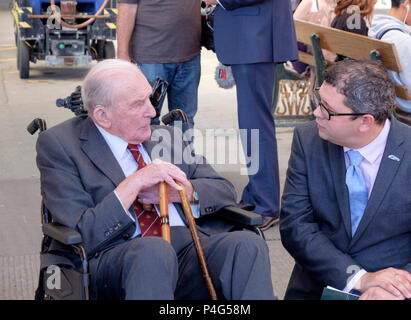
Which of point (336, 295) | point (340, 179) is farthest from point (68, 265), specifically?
point (340, 179)

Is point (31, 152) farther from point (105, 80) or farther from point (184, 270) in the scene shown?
point (184, 270)

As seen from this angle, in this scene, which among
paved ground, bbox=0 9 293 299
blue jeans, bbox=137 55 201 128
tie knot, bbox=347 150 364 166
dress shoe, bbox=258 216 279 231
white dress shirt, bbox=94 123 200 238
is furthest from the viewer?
blue jeans, bbox=137 55 201 128

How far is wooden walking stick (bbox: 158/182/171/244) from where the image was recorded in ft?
9.36

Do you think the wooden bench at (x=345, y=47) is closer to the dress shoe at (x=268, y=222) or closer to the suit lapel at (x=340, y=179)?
the dress shoe at (x=268, y=222)

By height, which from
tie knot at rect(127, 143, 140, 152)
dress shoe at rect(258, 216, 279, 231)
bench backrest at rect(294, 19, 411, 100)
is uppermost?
bench backrest at rect(294, 19, 411, 100)

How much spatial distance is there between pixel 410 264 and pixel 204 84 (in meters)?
7.75

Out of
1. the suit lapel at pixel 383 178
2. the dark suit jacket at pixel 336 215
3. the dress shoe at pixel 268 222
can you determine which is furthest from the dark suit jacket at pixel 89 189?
the dress shoe at pixel 268 222

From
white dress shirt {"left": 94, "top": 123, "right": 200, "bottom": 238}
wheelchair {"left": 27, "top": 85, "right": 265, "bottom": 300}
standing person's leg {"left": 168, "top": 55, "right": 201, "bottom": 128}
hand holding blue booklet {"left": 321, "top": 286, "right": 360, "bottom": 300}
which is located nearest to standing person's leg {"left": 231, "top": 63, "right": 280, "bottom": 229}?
standing person's leg {"left": 168, "top": 55, "right": 201, "bottom": 128}

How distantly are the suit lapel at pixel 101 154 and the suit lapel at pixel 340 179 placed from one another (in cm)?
90

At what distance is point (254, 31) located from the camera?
15.4ft

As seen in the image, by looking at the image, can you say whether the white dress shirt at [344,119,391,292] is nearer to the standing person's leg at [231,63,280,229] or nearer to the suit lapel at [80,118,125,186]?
the suit lapel at [80,118,125,186]

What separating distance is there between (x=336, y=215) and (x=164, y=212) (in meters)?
0.74

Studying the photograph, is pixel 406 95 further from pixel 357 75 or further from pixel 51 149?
pixel 51 149
